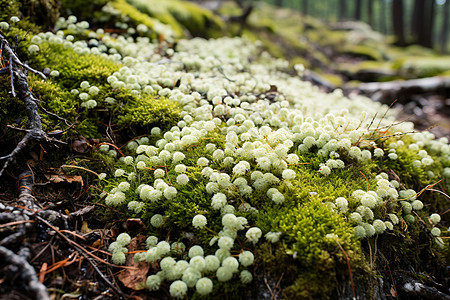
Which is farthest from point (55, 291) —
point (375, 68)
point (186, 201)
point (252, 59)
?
point (375, 68)

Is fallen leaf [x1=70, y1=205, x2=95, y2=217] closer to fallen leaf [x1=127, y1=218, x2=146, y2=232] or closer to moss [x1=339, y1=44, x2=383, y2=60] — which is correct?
fallen leaf [x1=127, y1=218, x2=146, y2=232]

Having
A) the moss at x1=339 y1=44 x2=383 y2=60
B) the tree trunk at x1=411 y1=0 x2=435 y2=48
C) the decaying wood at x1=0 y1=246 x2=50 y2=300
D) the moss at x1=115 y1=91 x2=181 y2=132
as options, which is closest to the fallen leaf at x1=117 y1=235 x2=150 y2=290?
the decaying wood at x1=0 y1=246 x2=50 y2=300

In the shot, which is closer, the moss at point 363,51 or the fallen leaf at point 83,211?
the fallen leaf at point 83,211

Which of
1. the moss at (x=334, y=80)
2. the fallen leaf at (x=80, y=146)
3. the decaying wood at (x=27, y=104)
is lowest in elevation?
the moss at (x=334, y=80)

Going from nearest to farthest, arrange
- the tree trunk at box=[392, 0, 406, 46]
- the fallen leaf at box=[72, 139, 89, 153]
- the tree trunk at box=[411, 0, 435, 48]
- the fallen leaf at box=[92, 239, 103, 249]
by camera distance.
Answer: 1. the fallen leaf at box=[92, 239, 103, 249]
2. the fallen leaf at box=[72, 139, 89, 153]
3. the tree trunk at box=[411, 0, 435, 48]
4. the tree trunk at box=[392, 0, 406, 46]

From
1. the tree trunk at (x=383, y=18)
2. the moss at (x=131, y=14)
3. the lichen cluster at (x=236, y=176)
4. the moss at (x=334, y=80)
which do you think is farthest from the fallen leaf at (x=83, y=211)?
the tree trunk at (x=383, y=18)

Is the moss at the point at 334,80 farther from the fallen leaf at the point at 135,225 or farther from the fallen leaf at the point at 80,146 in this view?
the fallen leaf at the point at 135,225

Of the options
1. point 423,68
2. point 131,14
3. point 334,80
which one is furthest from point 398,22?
point 131,14

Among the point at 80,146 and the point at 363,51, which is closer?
the point at 80,146

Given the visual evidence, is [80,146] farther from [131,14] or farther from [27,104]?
[131,14]
